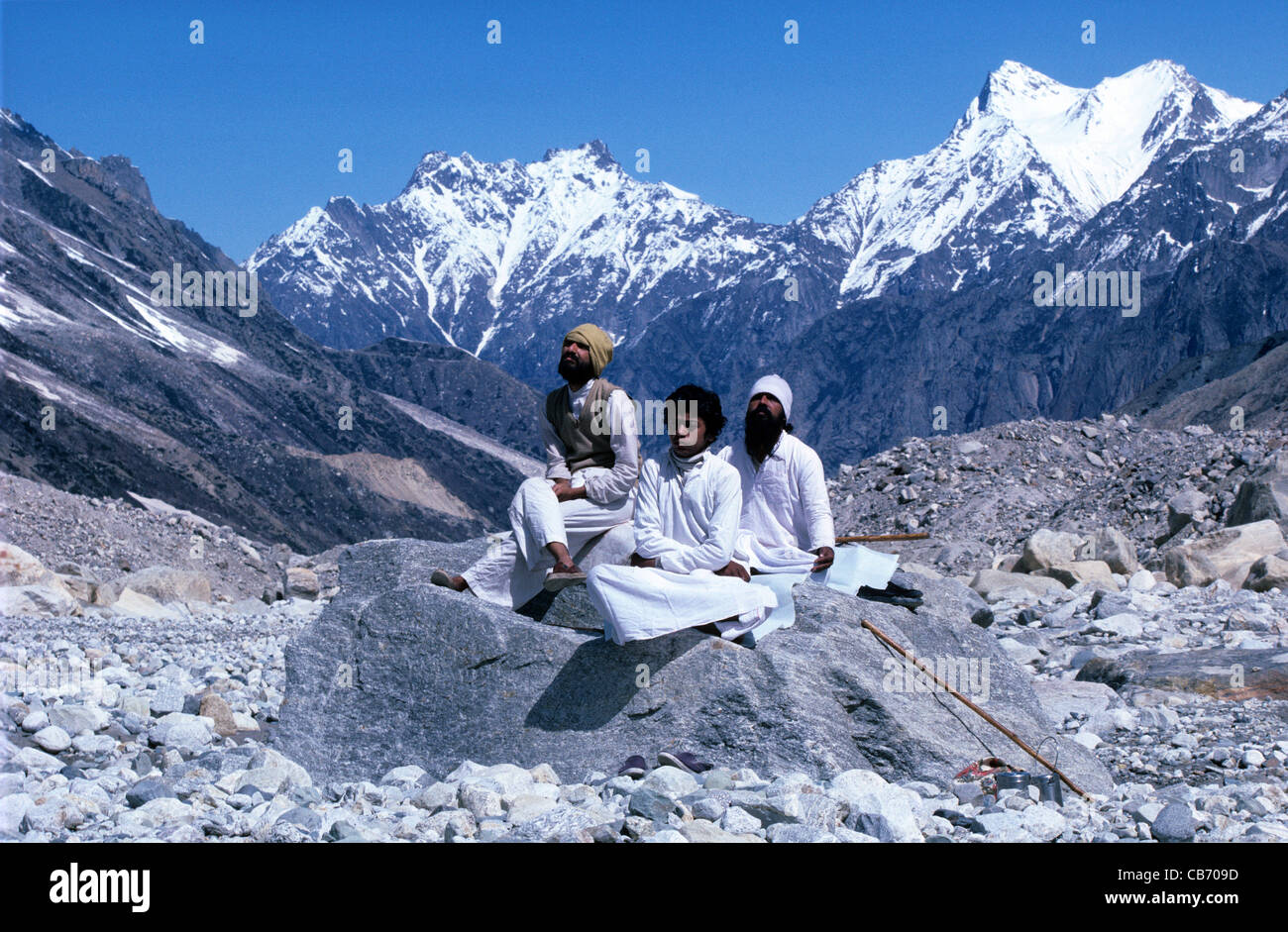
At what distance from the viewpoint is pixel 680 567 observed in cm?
679

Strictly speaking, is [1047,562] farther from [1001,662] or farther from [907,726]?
[907,726]

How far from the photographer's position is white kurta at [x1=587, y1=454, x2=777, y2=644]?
6.52m

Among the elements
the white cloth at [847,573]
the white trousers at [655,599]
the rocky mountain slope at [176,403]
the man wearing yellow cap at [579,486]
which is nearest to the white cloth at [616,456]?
the man wearing yellow cap at [579,486]

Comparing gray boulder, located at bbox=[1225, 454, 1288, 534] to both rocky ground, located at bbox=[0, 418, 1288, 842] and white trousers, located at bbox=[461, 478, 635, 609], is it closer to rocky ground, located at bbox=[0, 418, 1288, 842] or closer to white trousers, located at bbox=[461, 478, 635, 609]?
rocky ground, located at bbox=[0, 418, 1288, 842]

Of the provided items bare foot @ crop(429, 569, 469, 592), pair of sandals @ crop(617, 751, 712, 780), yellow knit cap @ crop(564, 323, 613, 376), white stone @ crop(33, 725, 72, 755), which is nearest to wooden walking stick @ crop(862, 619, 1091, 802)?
pair of sandals @ crop(617, 751, 712, 780)

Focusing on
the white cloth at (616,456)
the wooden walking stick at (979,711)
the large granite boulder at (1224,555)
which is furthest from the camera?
the large granite boulder at (1224,555)

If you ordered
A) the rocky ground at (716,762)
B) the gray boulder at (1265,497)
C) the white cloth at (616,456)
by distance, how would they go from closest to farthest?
the rocky ground at (716,762) → the white cloth at (616,456) → the gray boulder at (1265,497)

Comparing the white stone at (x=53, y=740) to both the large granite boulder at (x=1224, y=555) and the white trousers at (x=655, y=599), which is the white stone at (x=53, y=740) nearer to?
the white trousers at (x=655, y=599)

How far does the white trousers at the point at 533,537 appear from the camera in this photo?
7.54 m

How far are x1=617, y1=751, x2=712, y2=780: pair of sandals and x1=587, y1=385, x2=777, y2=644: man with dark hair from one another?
61 cm

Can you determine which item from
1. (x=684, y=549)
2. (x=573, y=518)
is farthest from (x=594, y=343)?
(x=684, y=549)

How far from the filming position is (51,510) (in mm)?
27047

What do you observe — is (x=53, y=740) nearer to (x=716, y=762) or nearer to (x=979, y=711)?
(x=716, y=762)
